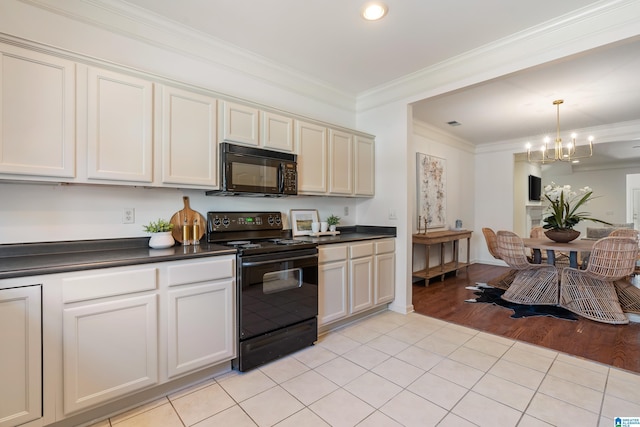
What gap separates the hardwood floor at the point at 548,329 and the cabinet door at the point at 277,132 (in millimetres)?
2473

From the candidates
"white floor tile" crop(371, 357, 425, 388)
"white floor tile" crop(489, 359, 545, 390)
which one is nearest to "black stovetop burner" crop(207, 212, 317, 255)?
"white floor tile" crop(371, 357, 425, 388)

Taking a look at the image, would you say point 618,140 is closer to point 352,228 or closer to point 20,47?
point 352,228

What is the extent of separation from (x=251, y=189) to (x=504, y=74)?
8.02ft

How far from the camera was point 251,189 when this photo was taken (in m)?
2.57

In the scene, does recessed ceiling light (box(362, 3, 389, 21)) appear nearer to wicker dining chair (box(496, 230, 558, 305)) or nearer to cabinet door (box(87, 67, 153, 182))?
cabinet door (box(87, 67, 153, 182))

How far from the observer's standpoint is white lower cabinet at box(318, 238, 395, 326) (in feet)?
9.21

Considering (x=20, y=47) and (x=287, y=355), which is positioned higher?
(x=20, y=47)

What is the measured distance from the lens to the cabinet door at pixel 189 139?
2.15 meters

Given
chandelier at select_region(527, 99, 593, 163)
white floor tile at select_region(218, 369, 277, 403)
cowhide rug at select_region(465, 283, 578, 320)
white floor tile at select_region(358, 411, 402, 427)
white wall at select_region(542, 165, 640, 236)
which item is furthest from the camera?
white wall at select_region(542, 165, 640, 236)

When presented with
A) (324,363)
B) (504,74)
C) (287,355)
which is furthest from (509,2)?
(287,355)

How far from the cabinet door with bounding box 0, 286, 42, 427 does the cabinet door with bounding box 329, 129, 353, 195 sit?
2.47 metres

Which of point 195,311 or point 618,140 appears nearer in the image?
point 195,311

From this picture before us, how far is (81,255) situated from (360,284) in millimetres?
2332

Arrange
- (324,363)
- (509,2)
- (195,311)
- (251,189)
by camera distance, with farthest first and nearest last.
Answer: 1. (251,189)
2. (324,363)
3. (509,2)
4. (195,311)
